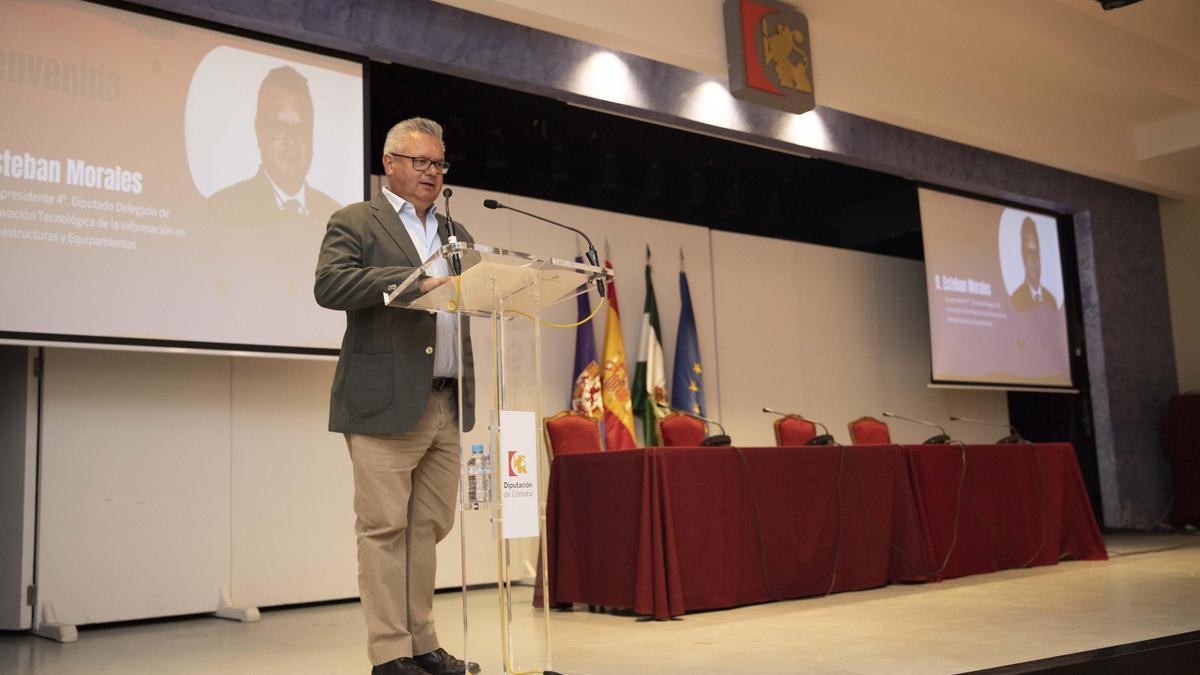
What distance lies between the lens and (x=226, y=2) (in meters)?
4.46

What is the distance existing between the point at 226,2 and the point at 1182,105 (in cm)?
739

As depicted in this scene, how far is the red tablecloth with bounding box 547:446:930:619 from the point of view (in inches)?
161

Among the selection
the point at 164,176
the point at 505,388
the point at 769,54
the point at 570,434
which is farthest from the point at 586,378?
the point at 505,388

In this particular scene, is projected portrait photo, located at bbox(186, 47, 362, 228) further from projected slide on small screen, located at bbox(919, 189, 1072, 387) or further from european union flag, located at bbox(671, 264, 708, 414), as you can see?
projected slide on small screen, located at bbox(919, 189, 1072, 387)

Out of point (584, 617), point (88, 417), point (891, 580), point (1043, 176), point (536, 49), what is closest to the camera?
point (584, 617)

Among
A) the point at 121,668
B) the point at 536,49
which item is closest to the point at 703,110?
the point at 536,49

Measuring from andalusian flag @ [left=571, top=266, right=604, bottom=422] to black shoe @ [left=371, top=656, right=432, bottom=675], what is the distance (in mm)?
4080

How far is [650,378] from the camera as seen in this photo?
23.0ft

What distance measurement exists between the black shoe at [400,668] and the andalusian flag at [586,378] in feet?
13.4

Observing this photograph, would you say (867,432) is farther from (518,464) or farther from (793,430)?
(518,464)

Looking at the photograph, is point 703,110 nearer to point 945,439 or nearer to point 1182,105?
point 945,439

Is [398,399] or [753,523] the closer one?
[398,399]

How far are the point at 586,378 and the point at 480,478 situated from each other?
14.2ft

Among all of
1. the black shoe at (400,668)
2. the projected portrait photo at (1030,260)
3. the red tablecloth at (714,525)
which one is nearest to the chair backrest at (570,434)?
the red tablecloth at (714,525)
